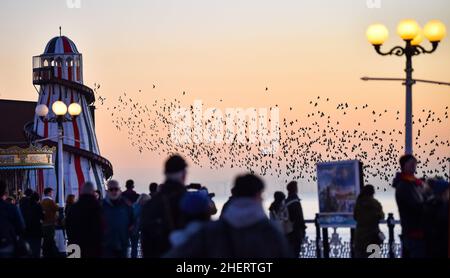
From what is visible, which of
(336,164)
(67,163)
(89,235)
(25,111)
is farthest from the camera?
(25,111)

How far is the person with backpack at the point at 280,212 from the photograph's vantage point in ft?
73.7

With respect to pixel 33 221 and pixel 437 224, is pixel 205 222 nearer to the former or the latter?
pixel 437 224

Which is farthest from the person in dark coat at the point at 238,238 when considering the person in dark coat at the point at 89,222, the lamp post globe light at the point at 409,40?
the lamp post globe light at the point at 409,40

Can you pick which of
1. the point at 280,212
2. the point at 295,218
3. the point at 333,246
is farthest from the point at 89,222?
the point at 333,246

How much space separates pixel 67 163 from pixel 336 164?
3929 cm

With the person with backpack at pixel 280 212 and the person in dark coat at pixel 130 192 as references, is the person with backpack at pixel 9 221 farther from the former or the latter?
the person in dark coat at pixel 130 192

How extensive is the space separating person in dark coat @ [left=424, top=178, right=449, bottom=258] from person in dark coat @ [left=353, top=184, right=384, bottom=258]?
421 cm

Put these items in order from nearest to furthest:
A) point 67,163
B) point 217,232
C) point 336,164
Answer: point 217,232 → point 336,164 → point 67,163

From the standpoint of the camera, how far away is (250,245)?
11.0 metres

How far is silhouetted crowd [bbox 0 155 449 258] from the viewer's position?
11.0 metres

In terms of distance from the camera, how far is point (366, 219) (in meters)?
21.5
